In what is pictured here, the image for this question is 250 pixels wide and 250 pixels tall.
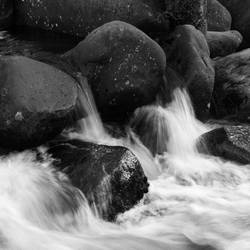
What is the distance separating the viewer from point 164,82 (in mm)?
7789

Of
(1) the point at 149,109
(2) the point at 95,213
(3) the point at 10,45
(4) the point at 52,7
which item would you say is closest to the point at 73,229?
(2) the point at 95,213

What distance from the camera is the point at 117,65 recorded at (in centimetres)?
702

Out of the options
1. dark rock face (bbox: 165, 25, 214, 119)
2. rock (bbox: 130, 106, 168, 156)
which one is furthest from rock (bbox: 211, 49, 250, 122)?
rock (bbox: 130, 106, 168, 156)

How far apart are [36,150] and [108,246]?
1.77 meters

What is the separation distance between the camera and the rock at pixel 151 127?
721cm

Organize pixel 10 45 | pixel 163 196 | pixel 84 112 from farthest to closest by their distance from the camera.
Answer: pixel 10 45 → pixel 84 112 → pixel 163 196

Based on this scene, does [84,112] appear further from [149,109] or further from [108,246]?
[108,246]

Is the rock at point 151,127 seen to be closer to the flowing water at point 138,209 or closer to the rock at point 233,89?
the flowing water at point 138,209

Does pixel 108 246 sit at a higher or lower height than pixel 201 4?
lower

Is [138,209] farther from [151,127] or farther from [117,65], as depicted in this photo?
[117,65]

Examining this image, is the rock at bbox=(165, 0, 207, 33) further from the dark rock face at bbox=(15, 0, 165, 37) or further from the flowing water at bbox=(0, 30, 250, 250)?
the flowing water at bbox=(0, 30, 250, 250)

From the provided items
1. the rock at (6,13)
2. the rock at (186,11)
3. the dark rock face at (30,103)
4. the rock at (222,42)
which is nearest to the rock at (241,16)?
the rock at (222,42)

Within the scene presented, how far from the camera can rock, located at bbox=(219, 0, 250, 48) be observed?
11.6 m

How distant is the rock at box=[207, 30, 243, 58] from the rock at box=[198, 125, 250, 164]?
10.2ft
